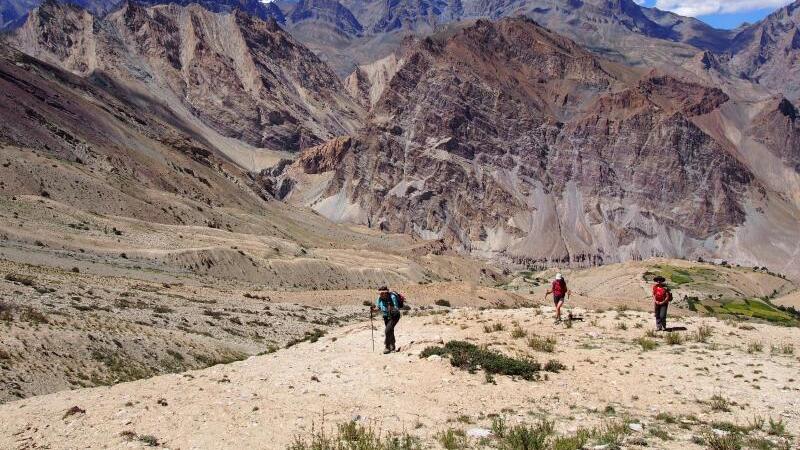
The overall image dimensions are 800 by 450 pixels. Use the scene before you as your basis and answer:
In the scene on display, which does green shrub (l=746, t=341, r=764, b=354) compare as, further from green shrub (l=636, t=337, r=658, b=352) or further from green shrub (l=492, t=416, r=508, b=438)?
green shrub (l=492, t=416, r=508, b=438)

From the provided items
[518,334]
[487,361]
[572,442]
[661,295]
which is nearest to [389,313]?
[518,334]

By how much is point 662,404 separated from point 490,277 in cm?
11499

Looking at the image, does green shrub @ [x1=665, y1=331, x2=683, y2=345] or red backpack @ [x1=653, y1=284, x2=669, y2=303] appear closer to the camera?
green shrub @ [x1=665, y1=331, x2=683, y2=345]

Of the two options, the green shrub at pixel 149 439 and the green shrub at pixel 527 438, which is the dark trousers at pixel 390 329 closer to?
the green shrub at pixel 527 438

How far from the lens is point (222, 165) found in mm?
147625

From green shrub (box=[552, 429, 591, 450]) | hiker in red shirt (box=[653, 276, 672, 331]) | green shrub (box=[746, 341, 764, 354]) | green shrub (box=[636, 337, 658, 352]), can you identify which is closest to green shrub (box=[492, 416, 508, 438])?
green shrub (box=[552, 429, 591, 450])

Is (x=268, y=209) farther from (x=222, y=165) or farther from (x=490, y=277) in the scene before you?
(x=490, y=277)

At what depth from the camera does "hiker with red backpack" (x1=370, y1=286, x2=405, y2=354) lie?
17.9 metres

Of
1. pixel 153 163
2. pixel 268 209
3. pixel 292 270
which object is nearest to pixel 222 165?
pixel 268 209

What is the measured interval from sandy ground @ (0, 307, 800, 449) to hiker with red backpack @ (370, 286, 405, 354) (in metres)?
0.46

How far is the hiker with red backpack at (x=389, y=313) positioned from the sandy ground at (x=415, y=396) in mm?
463

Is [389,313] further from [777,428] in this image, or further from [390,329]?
[777,428]

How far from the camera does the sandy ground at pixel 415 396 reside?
38.7ft

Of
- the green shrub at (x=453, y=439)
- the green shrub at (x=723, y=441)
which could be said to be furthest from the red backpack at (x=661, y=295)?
the green shrub at (x=453, y=439)
